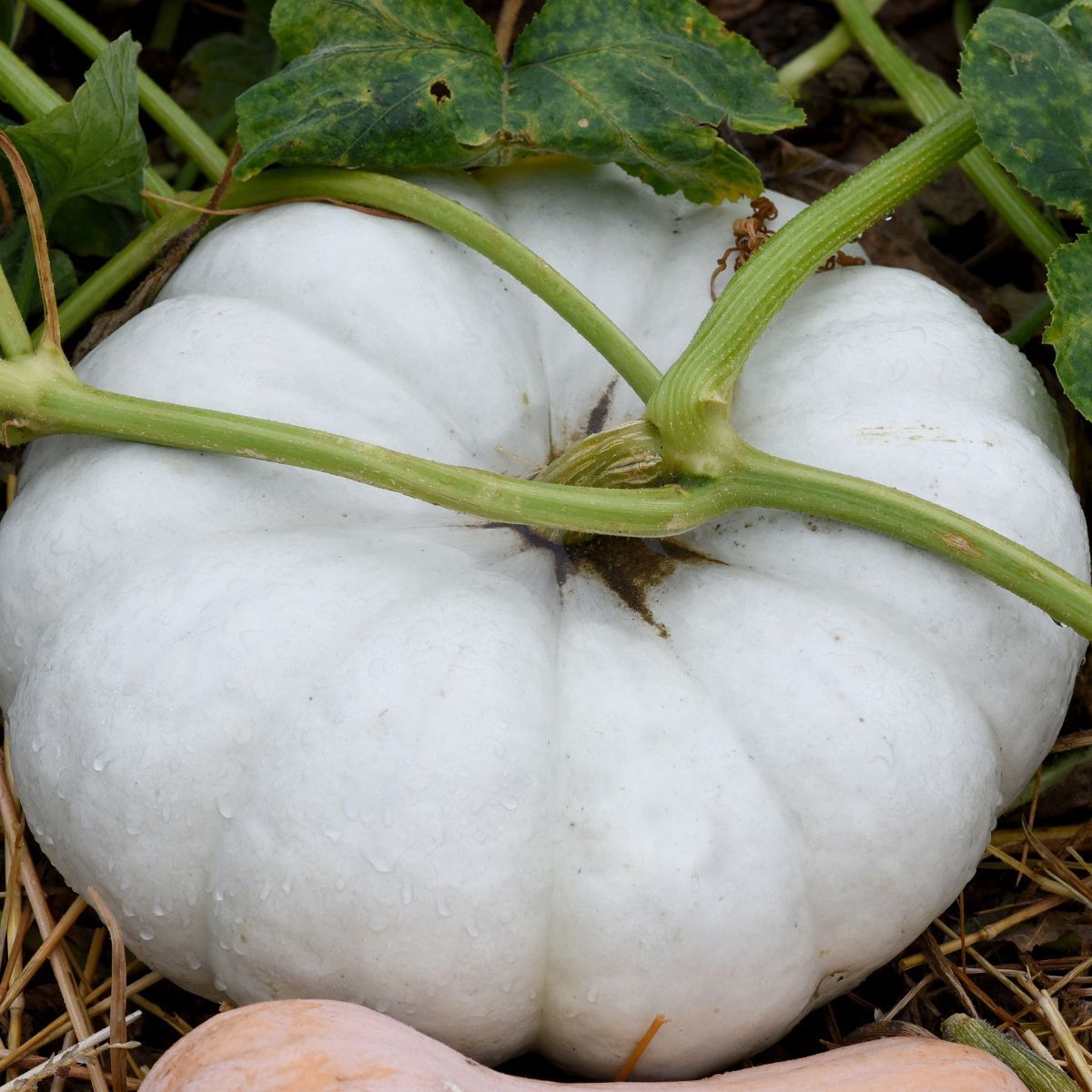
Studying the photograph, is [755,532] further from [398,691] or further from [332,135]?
[332,135]

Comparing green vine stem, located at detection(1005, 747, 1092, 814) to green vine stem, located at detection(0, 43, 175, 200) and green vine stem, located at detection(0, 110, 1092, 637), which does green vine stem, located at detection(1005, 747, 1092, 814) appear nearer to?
green vine stem, located at detection(0, 110, 1092, 637)

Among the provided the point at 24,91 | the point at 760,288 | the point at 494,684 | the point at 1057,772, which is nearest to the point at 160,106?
the point at 24,91

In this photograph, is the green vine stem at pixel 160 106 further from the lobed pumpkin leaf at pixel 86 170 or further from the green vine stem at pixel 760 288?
the green vine stem at pixel 760 288

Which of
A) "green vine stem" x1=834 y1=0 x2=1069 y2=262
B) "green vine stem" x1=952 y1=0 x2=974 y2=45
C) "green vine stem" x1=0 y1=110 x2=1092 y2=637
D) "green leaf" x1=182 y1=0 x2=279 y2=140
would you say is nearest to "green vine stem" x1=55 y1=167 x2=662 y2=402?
"green vine stem" x1=0 y1=110 x2=1092 y2=637

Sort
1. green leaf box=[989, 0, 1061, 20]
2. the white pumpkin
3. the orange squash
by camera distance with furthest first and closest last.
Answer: green leaf box=[989, 0, 1061, 20] → the white pumpkin → the orange squash

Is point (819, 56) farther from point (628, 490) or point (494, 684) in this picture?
point (494, 684)

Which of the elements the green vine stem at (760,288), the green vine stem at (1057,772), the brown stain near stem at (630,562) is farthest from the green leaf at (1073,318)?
the green vine stem at (1057,772)
